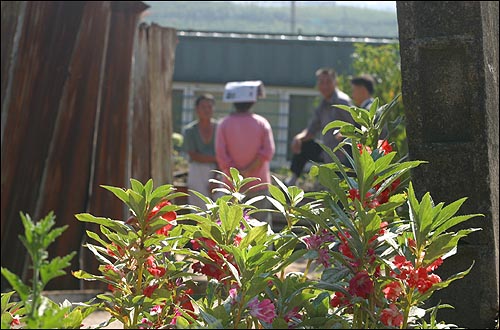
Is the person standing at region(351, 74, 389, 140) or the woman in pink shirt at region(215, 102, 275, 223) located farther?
the person standing at region(351, 74, 389, 140)

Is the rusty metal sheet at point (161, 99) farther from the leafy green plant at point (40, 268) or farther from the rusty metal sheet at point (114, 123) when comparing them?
the leafy green plant at point (40, 268)

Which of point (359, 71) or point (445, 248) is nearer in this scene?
point (445, 248)

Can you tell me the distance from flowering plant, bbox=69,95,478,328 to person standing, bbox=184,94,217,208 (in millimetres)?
7032

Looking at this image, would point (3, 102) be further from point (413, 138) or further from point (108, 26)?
point (413, 138)

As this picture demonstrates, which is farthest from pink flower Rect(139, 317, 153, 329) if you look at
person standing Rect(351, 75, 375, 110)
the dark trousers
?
the dark trousers

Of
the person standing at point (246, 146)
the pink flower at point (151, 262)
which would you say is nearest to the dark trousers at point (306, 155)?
the person standing at point (246, 146)

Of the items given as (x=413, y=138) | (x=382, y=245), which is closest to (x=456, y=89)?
(x=413, y=138)

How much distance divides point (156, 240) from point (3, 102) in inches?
203

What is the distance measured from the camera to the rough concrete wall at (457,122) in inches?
144

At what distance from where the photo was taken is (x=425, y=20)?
3703 millimetres

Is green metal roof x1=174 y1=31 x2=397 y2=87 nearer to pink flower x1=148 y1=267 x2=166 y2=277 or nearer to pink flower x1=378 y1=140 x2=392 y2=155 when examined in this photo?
pink flower x1=378 y1=140 x2=392 y2=155

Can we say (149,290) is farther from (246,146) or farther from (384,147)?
(246,146)

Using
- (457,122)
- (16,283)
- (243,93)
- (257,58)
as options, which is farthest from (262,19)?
(16,283)

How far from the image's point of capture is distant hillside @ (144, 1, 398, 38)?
2565 cm
